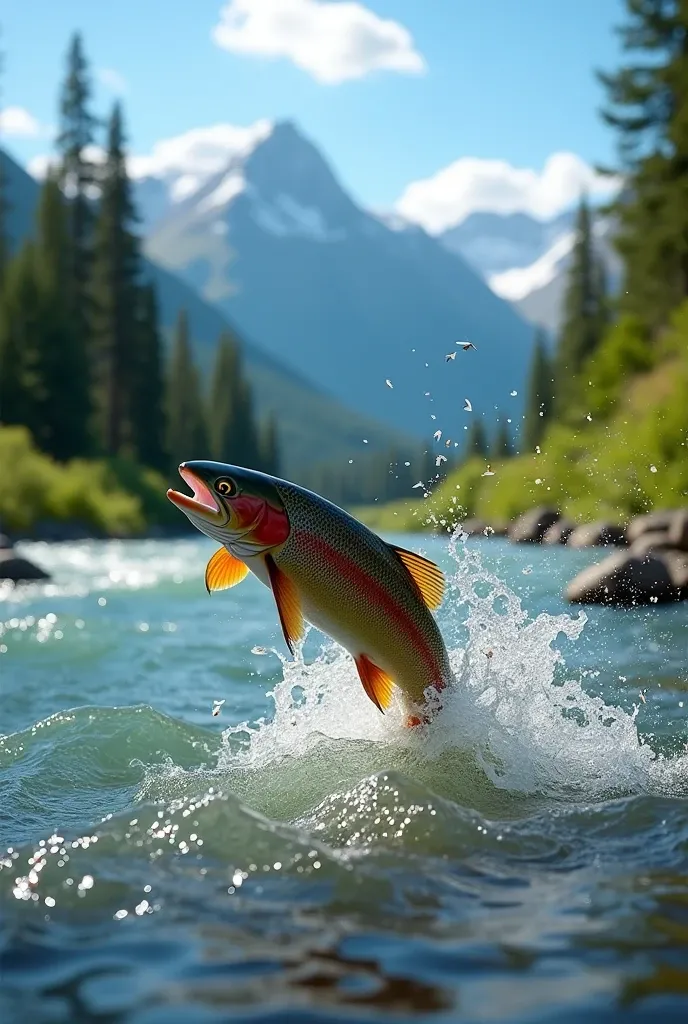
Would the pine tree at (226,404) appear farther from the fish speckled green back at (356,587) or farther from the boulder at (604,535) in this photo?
the fish speckled green back at (356,587)

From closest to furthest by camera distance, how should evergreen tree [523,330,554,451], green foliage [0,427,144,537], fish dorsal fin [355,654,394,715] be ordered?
fish dorsal fin [355,654,394,715] → green foliage [0,427,144,537] → evergreen tree [523,330,554,451]

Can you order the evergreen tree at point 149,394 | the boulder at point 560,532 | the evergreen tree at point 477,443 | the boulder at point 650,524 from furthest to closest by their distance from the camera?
1. the evergreen tree at point 477,443
2. the evergreen tree at point 149,394
3. the boulder at point 560,532
4. the boulder at point 650,524

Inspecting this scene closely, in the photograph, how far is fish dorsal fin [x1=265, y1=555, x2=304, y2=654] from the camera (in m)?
4.50

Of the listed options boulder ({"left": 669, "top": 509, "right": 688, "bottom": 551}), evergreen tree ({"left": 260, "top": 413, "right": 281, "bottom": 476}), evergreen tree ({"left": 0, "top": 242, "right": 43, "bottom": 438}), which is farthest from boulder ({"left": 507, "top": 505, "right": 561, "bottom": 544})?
evergreen tree ({"left": 260, "top": 413, "right": 281, "bottom": 476})

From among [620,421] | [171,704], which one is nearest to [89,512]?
[620,421]

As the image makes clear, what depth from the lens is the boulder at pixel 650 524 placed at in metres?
17.8

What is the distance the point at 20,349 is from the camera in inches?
1698

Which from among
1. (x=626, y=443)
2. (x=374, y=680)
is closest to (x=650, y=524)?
(x=626, y=443)

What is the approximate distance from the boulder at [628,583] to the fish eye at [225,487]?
9307mm

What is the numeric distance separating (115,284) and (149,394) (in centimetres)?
645

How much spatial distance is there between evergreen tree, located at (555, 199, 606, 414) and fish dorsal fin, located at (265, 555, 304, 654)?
Answer: 185 ft

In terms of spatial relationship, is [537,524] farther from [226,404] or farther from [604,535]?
[226,404]

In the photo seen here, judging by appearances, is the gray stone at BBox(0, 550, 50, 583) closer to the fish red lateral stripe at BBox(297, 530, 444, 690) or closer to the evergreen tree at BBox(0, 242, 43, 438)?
the fish red lateral stripe at BBox(297, 530, 444, 690)

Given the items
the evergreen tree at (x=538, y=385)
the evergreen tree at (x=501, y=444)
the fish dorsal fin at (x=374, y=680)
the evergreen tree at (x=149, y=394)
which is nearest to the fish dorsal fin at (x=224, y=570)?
the fish dorsal fin at (x=374, y=680)
